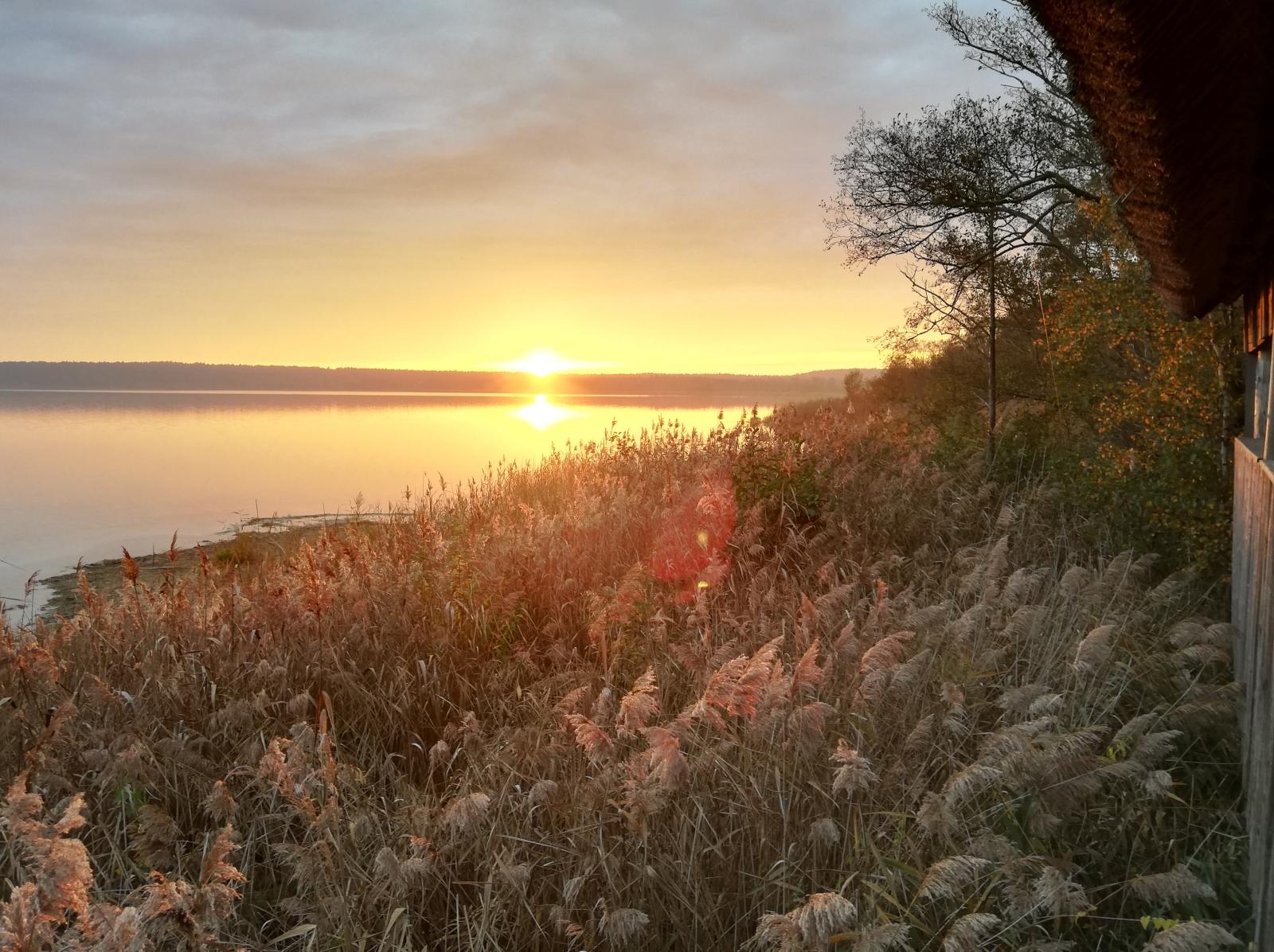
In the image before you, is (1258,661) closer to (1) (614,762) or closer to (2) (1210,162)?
(2) (1210,162)

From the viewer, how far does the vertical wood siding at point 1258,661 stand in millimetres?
2512

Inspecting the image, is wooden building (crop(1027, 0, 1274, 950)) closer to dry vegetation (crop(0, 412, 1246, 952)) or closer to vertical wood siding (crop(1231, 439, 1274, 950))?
vertical wood siding (crop(1231, 439, 1274, 950))

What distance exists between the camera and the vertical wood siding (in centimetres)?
251

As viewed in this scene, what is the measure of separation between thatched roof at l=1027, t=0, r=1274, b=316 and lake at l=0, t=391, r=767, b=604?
9.49 metres

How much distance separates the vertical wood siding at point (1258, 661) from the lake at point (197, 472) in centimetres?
896

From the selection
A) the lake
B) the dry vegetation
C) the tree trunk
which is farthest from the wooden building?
the lake

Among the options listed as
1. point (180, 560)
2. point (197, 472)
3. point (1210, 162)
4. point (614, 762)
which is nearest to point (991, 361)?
point (1210, 162)

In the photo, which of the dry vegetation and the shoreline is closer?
the dry vegetation

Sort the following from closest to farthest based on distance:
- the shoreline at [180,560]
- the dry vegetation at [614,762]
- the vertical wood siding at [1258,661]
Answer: the vertical wood siding at [1258,661] → the dry vegetation at [614,762] → the shoreline at [180,560]

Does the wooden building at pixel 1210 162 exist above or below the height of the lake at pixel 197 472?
above

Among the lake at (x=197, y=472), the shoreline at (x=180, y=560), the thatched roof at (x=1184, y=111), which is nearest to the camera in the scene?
the thatched roof at (x=1184, y=111)

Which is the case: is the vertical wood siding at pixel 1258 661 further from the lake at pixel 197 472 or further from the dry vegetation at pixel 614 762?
the lake at pixel 197 472

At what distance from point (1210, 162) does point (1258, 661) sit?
1796 mm

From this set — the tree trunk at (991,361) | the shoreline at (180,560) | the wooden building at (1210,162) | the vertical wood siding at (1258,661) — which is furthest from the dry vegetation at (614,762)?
the shoreline at (180,560)
